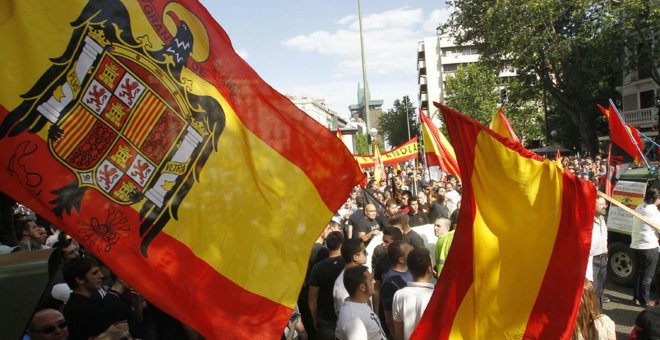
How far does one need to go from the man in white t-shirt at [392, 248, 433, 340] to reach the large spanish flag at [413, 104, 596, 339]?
559 mm

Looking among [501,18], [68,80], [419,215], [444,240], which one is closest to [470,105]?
[501,18]

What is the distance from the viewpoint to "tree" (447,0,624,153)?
27.7 meters

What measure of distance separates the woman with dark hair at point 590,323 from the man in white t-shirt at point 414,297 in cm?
102

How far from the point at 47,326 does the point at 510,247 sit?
265cm

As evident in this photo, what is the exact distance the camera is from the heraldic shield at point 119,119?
260cm

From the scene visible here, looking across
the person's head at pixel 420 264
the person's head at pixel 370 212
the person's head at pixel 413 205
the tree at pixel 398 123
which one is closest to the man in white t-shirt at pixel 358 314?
the person's head at pixel 420 264

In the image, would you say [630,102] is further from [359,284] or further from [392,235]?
[359,284]

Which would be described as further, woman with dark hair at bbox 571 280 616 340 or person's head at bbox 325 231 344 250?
person's head at bbox 325 231 344 250

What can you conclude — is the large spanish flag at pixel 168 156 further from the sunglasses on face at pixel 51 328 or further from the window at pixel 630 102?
the window at pixel 630 102

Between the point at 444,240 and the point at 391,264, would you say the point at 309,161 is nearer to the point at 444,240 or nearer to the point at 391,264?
the point at 391,264

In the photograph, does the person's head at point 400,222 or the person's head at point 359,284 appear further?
the person's head at point 400,222

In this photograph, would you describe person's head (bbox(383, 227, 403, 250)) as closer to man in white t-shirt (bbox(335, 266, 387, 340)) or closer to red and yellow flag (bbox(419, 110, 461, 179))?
man in white t-shirt (bbox(335, 266, 387, 340))

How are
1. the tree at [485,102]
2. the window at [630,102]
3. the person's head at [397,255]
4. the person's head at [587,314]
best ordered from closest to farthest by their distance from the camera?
1. the person's head at [587,314]
2. the person's head at [397,255]
3. the window at [630,102]
4. the tree at [485,102]

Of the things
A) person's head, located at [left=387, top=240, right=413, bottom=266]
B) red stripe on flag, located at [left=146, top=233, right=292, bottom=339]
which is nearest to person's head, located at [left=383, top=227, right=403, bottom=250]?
person's head, located at [left=387, top=240, right=413, bottom=266]
